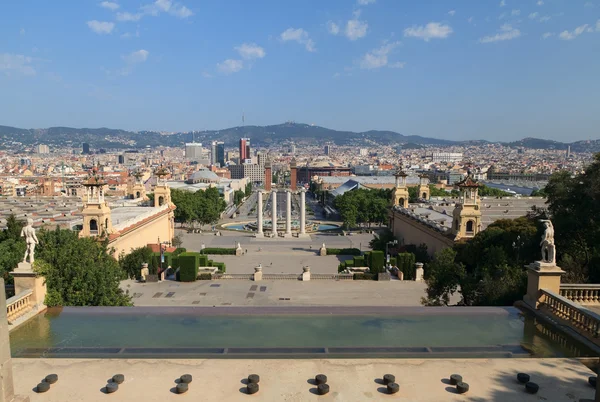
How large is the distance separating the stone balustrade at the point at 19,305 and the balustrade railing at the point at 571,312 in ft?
42.9

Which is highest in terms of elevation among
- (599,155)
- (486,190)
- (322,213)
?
(599,155)

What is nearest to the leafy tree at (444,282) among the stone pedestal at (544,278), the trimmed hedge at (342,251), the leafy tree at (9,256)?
the stone pedestal at (544,278)

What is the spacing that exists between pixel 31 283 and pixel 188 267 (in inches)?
882

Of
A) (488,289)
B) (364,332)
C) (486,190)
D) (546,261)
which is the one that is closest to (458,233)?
(488,289)

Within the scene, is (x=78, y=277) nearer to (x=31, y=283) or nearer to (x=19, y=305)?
(x=31, y=283)

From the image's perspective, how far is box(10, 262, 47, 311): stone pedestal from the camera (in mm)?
11742


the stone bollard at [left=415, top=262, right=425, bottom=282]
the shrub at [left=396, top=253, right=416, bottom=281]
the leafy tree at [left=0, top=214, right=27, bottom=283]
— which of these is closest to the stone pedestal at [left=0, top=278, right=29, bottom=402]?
the leafy tree at [left=0, top=214, right=27, bottom=283]

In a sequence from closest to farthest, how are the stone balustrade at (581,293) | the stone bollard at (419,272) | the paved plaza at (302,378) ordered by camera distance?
the paved plaza at (302,378)
the stone balustrade at (581,293)
the stone bollard at (419,272)

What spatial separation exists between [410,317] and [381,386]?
3.35m

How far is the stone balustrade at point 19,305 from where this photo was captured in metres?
10.7

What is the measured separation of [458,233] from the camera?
34.0m

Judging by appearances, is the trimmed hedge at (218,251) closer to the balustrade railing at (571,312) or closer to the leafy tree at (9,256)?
the leafy tree at (9,256)

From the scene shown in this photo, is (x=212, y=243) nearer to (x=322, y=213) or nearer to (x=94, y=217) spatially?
(x=94, y=217)

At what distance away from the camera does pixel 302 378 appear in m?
8.17
